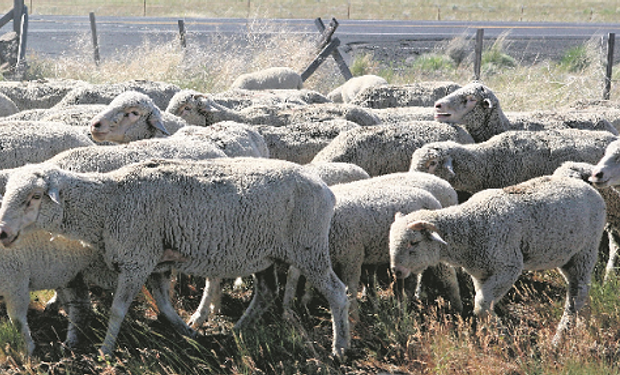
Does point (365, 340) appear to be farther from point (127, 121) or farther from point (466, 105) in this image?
point (466, 105)

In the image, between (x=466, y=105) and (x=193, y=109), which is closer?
(x=466, y=105)

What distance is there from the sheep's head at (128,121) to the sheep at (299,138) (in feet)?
4.29

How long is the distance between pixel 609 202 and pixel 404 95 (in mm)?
4840

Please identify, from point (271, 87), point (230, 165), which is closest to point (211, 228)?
point (230, 165)

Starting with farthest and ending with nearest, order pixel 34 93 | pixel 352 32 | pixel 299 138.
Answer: pixel 352 32, pixel 34 93, pixel 299 138

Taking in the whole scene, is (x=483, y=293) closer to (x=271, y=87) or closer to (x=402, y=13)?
(x=271, y=87)

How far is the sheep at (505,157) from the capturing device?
24.7 feet

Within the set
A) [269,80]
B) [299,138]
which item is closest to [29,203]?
[299,138]

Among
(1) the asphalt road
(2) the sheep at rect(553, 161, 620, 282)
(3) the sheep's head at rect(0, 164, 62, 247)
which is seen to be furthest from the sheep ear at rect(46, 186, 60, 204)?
(1) the asphalt road

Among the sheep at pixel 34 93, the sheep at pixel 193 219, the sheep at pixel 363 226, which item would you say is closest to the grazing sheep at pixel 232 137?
the sheep at pixel 363 226

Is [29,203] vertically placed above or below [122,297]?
above

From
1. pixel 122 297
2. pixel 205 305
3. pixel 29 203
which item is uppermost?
pixel 29 203

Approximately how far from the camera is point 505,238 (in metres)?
5.65

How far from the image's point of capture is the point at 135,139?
7.40 metres
